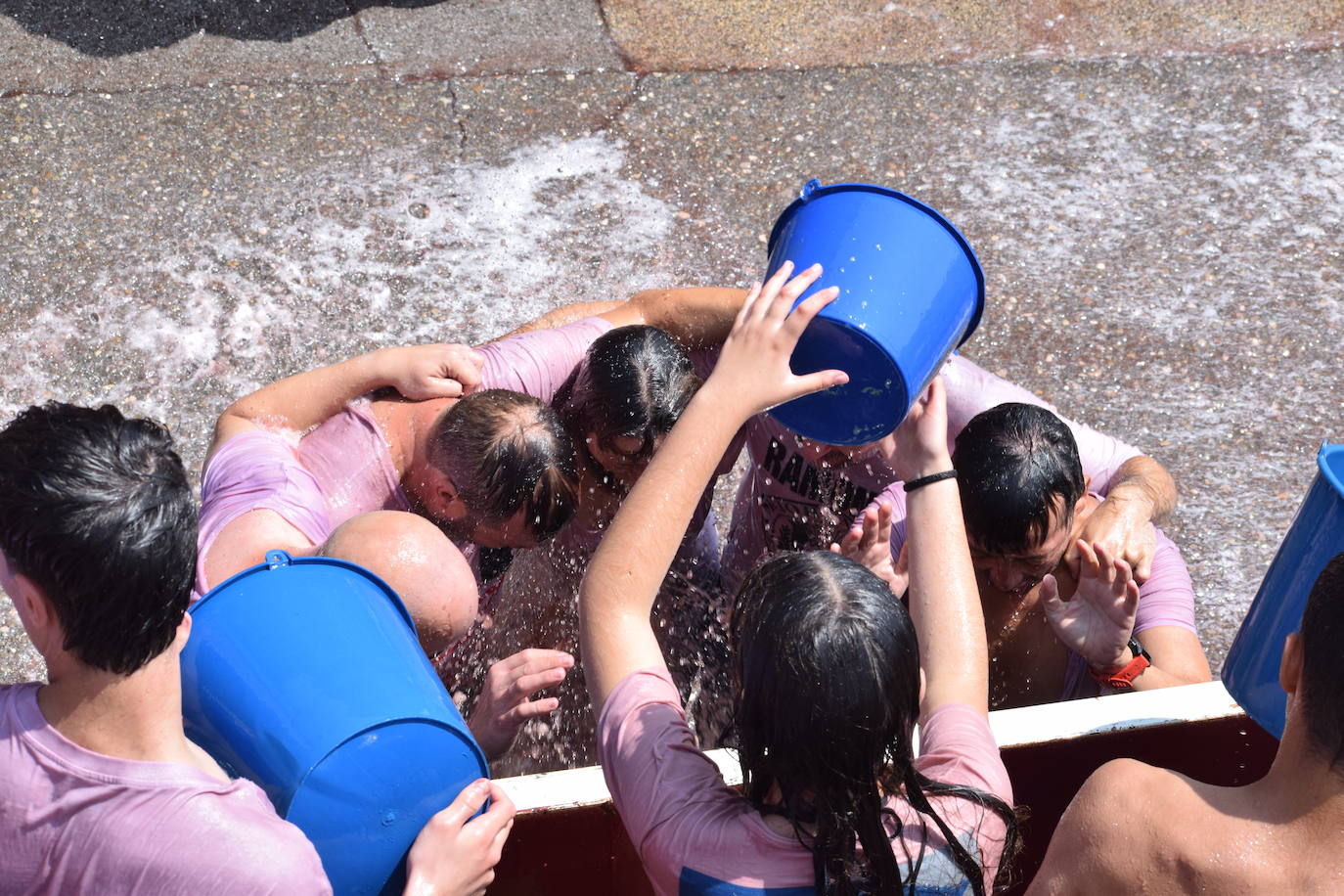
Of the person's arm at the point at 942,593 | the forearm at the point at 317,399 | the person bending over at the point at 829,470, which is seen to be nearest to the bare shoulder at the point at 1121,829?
the person's arm at the point at 942,593

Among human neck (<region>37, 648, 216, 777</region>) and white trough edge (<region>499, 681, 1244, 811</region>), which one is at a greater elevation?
human neck (<region>37, 648, 216, 777</region>)

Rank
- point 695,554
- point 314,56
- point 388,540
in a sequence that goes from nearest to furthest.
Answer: point 388,540 → point 695,554 → point 314,56

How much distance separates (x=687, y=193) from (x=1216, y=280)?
6.92 ft

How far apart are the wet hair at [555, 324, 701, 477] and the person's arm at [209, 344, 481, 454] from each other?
252mm

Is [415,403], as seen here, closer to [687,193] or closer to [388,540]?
[388,540]

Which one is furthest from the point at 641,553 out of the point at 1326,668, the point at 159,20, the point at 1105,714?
the point at 159,20

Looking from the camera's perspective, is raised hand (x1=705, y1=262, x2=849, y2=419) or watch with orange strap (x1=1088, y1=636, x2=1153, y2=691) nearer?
raised hand (x1=705, y1=262, x2=849, y2=419)

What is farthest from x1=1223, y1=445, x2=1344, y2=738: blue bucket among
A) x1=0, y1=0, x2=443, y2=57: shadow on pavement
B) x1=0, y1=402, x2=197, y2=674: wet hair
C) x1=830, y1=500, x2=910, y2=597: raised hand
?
x1=0, y1=0, x2=443, y2=57: shadow on pavement

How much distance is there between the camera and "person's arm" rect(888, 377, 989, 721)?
1.82 m

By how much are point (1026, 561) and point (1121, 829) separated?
0.93 m

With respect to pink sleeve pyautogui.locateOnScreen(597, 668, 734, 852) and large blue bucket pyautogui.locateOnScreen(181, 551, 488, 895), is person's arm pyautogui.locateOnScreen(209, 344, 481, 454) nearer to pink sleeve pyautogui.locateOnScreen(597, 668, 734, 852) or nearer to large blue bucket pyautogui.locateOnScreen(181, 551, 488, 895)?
large blue bucket pyautogui.locateOnScreen(181, 551, 488, 895)

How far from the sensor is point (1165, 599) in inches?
102

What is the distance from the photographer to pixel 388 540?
1990 millimetres

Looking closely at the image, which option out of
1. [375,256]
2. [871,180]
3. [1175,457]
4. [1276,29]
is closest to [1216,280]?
[1175,457]
